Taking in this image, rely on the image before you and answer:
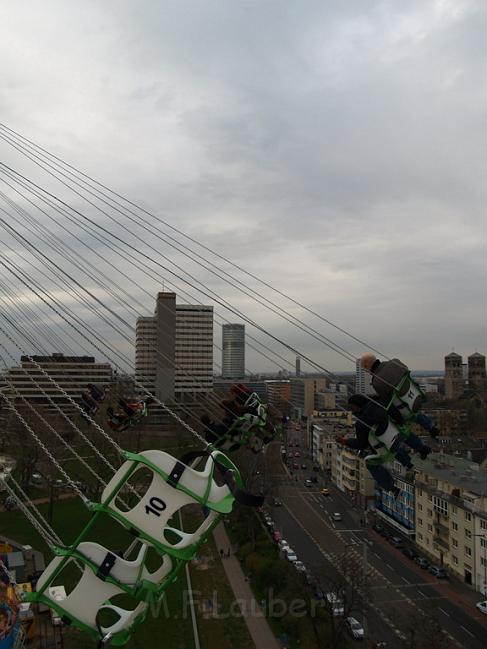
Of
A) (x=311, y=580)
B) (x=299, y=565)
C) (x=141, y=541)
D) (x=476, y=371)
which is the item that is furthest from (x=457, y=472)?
(x=476, y=371)

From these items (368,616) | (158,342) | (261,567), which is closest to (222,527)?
(261,567)

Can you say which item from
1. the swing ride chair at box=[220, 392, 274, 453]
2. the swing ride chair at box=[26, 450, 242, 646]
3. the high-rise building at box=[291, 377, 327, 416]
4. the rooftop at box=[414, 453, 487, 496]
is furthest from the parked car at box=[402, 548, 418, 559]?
the high-rise building at box=[291, 377, 327, 416]

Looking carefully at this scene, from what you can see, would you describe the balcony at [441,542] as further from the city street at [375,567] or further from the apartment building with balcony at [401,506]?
the apartment building with balcony at [401,506]

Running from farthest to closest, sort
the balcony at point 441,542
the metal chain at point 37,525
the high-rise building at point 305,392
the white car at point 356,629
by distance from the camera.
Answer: the high-rise building at point 305,392, the balcony at point 441,542, the white car at point 356,629, the metal chain at point 37,525

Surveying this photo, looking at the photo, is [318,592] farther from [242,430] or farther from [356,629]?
[242,430]

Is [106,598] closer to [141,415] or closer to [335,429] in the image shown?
[141,415]

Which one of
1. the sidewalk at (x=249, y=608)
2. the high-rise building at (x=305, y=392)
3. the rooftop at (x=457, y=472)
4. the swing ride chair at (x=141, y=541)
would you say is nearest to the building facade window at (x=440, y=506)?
the rooftop at (x=457, y=472)
